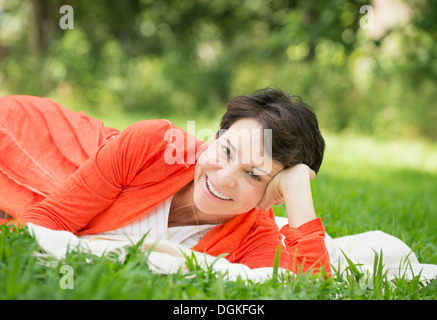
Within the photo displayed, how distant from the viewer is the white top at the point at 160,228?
95.7 inches

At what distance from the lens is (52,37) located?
1805cm

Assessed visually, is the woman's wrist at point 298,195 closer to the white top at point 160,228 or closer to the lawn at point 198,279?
the lawn at point 198,279

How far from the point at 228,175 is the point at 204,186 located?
0.55 feet

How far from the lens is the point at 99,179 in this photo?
2.24 m

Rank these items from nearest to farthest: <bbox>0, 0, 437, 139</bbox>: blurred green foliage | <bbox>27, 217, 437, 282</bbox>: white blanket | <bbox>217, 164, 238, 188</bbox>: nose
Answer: <bbox>27, 217, 437, 282</bbox>: white blanket → <bbox>217, 164, 238, 188</bbox>: nose → <bbox>0, 0, 437, 139</bbox>: blurred green foliage

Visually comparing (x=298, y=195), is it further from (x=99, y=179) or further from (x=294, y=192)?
(x=99, y=179)

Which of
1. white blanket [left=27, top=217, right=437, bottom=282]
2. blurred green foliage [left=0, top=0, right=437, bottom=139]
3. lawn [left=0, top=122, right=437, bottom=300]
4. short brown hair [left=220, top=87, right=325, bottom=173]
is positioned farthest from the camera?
blurred green foliage [left=0, top=0, right=437, bottom=139]

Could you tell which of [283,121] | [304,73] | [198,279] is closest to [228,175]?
[283,121]

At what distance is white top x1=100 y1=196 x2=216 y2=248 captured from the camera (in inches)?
95.7

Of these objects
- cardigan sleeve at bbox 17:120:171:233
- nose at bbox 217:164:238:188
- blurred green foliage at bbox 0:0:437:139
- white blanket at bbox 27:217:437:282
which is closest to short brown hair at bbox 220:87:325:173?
nose at bbox 217:164:238:188

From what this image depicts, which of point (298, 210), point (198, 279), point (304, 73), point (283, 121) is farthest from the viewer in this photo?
point (304, 73)

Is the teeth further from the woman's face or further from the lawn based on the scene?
the lawn

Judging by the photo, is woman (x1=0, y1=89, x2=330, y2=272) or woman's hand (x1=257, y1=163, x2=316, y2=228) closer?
woman (x1=0, y1=89, x2=330, y2=272)

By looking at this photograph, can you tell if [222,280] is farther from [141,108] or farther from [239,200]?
[141,108]
